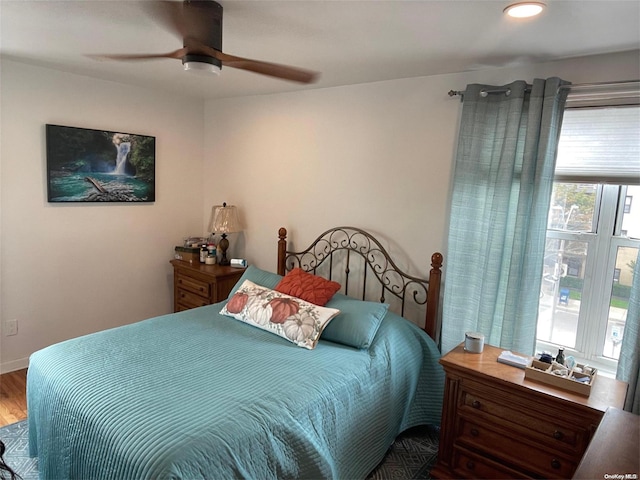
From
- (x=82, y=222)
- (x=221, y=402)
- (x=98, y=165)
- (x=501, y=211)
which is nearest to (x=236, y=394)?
(x=221, y=402)

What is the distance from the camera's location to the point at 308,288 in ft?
8.96

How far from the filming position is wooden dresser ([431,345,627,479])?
1.80m

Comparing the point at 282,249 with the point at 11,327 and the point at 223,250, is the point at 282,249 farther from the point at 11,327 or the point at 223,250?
the point at 11,327

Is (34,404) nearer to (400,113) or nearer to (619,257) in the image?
(400,113)

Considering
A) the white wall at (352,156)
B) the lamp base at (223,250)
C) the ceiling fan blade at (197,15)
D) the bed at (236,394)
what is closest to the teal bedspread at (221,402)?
the bed at (236,394)

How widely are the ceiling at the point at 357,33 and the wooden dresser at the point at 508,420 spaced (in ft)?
5.21

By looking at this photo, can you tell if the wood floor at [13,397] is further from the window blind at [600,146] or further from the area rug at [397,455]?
the window blind at [600,146]

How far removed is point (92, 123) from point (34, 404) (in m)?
2.21

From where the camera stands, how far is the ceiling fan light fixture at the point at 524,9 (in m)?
1.55

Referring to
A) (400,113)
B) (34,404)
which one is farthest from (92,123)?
(400,113)

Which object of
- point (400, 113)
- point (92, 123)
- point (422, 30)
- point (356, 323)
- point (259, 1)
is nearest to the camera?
point (259, 1)

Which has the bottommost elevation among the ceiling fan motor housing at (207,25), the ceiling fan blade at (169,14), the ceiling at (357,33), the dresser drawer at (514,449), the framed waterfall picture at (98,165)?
the dresser drawer at (514,449)

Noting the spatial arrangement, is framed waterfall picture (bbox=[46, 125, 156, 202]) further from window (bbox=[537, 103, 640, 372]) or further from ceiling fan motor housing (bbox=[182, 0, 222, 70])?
window (bbox=[537, 103, 640, 372])

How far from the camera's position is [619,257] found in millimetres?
2205
